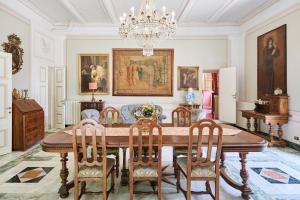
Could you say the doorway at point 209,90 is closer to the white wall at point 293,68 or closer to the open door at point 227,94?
the open door at point 227,94

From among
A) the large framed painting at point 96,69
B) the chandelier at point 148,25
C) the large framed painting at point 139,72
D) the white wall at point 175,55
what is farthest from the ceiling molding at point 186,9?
the large framed painting at point 96,69

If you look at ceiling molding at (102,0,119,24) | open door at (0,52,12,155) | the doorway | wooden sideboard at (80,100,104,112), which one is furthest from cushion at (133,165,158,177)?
the doorway

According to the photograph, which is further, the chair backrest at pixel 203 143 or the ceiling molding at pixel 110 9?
the ceiling molding at pixel 110 9

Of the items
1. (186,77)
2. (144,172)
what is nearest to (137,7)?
(186,77)

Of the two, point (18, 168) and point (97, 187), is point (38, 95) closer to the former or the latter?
point (18, 168)

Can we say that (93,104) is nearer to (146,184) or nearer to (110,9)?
(110,9)

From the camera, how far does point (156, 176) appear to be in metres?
2.77

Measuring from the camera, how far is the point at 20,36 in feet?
19.7

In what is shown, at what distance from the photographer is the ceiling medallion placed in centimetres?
546

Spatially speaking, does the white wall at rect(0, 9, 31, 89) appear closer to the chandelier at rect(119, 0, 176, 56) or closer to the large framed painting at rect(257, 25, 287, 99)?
the chandelier at rect(119, 0, 176, 56)

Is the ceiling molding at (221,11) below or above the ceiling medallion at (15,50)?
above

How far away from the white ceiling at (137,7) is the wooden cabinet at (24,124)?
2.61 meters

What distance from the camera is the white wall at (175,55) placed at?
8289 millimetres

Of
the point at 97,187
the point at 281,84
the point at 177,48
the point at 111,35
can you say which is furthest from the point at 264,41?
the point at 97,187
